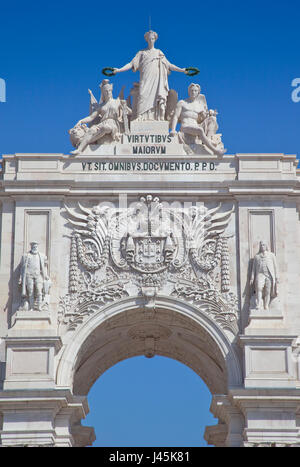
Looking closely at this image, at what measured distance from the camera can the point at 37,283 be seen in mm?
36750

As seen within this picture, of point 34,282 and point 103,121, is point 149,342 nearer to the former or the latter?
point 34,282

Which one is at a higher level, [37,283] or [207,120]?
[207,120]

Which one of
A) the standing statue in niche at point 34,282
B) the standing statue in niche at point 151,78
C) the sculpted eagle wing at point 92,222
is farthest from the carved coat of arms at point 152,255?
the standing statue in niche at point 151,78

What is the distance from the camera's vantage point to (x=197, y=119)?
39531 mm

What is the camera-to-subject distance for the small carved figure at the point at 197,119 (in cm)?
3900

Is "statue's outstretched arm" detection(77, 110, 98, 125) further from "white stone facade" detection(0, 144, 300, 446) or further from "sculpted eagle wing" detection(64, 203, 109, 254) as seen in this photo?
"sculpted eagle wing" detection(64, 203, 109, 254)

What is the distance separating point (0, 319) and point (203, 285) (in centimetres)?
596

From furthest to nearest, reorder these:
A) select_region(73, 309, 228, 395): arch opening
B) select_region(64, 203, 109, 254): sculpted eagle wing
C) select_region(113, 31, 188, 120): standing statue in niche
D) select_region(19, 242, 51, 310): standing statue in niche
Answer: select_region(113, 31, 188, 120): standing statue in niche < select_region(64, 203, 109, 254): sculpted eagle wing < select_region(73, 309, 228, 395): arch opening < select_region(19, 242, 51, 310): standing statue in niche

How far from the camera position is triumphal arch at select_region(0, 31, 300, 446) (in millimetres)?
35781

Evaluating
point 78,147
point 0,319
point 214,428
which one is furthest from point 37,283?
point 214,428

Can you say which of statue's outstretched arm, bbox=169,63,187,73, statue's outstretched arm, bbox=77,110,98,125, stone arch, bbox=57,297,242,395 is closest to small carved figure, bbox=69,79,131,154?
statue's outstretched arm, bbox=77,110,98,125

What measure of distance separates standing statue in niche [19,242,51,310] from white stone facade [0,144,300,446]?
0.25 metres
